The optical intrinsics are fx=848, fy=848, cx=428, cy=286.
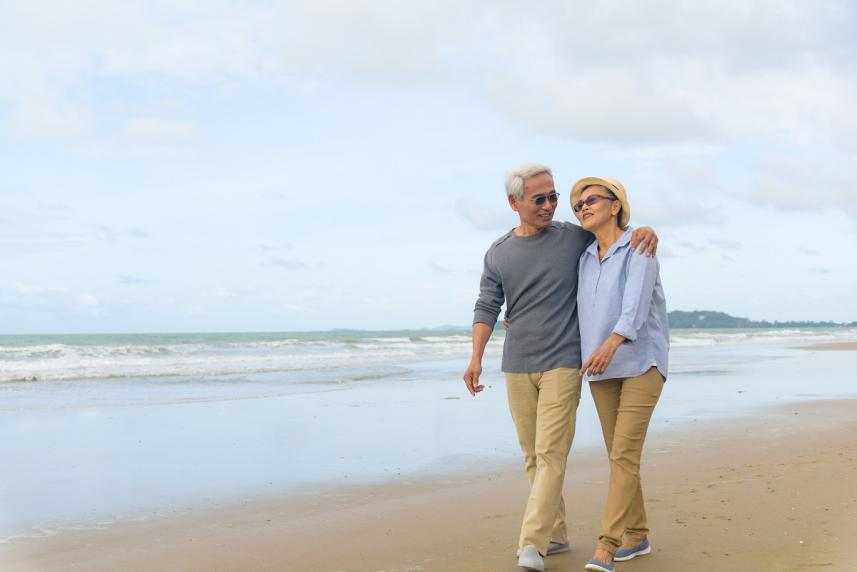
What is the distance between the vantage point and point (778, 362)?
22.1 metres

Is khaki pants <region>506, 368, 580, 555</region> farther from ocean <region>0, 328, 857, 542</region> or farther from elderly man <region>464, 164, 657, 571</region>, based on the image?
ocean <region>0, 328, 857, 542</region>

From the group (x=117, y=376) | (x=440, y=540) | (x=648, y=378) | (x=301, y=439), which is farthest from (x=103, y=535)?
(x=117, y=376)

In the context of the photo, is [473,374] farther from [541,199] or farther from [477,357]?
[541,199]

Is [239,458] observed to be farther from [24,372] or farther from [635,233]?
[24,372]

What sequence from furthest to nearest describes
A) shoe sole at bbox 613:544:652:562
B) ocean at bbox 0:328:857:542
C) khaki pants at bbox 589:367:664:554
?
ocean at bbox 0:328:857:542, shoe sole at bbox 613:544:652:562, khaki pants at bbox 589:367:664:554

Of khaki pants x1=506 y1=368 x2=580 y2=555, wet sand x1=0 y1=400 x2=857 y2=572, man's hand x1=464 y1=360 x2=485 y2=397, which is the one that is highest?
man's hand x1=464 y1=360 x2=485 y2=397

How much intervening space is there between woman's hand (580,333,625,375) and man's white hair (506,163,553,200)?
787 mm

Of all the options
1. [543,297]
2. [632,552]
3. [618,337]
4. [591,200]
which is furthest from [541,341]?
[632,552]

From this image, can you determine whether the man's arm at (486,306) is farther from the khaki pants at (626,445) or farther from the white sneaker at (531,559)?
the white sneaker at (531,559)

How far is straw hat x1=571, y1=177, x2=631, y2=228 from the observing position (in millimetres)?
3766

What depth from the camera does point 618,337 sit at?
355 centimetres

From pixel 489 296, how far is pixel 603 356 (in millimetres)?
789

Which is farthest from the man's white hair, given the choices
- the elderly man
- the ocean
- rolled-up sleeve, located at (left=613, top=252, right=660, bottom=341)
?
the ocean

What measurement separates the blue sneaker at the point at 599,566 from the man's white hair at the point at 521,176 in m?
1.64
